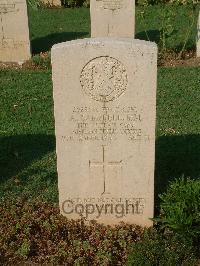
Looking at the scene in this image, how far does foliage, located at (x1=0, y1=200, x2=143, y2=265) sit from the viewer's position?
14.9 feet

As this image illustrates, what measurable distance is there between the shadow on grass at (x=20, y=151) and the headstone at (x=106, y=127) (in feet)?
4.79

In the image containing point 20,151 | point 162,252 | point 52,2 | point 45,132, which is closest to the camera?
point 162,252

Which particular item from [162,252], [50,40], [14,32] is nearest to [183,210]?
[162,252]

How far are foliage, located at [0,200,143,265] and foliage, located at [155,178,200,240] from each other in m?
0.43

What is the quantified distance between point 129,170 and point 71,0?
14871mm

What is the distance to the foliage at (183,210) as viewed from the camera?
450 cm

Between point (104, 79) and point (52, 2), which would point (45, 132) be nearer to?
point (104, 79)

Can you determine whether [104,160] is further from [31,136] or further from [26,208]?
[31,136]

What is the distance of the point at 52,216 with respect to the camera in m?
5.07

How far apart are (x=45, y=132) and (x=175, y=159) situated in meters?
2.06

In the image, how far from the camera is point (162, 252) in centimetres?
431

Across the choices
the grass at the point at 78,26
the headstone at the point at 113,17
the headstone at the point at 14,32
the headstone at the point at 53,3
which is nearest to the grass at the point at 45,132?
the headstone at the point at 14,32

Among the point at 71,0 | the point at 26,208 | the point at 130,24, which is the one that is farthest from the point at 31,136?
the point at 71,0

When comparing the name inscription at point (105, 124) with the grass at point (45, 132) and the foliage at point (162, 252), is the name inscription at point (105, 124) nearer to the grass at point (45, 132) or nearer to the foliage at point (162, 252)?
the foliage at point (162, 252)
